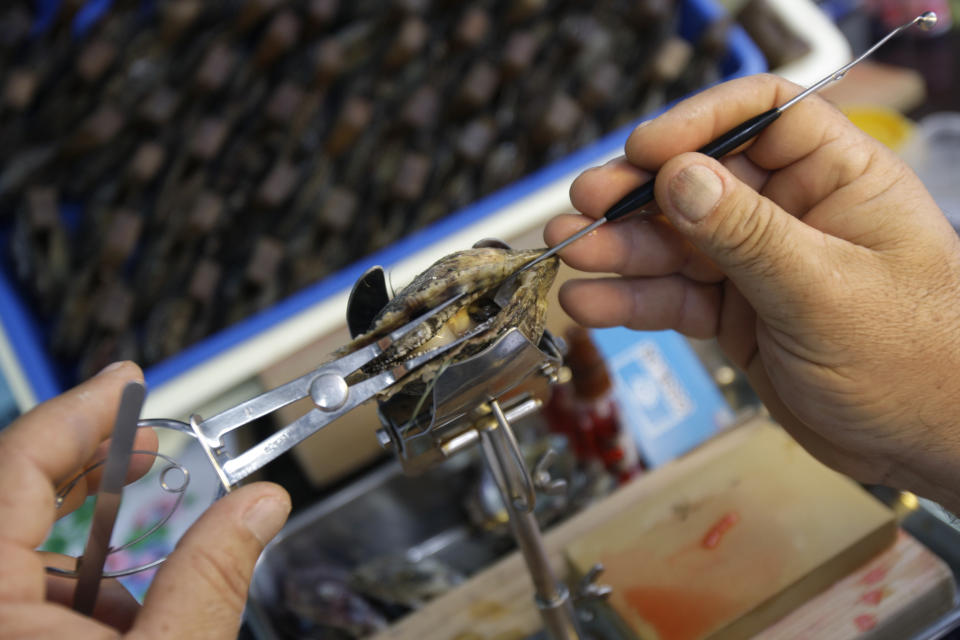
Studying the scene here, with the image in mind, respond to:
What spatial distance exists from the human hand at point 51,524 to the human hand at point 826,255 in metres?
0.35

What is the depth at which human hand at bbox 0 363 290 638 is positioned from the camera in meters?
0.39

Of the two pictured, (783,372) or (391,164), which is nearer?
(783,372)

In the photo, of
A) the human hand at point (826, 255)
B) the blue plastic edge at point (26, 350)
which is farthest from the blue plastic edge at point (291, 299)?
the human hand at point (826, 255)

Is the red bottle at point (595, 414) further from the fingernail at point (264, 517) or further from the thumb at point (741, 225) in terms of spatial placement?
the fingernail at point (264, 517)

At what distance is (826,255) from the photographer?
549 mm

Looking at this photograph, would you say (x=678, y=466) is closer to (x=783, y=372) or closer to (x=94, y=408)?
(x=783, y=372)

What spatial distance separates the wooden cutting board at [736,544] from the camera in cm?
65

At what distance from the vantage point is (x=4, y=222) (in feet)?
3.44

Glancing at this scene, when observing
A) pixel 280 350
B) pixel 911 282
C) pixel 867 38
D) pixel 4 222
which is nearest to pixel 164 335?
pixel 280 350

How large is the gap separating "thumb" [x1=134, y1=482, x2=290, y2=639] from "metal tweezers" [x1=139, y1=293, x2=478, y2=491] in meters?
0.02

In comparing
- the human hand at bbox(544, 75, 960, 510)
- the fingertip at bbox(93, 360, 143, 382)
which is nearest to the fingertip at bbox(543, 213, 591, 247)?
the human hand at bbox(544, 75, 960, 510)

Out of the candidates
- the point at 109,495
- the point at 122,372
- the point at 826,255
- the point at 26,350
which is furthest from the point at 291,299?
the point at 826,255

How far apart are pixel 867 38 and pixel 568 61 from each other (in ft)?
3.41

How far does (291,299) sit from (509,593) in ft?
1.64
